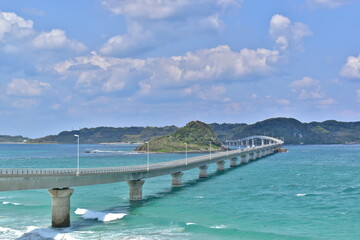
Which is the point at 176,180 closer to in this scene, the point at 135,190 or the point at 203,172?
the point at 135,190

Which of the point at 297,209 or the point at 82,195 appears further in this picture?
the point at 82,195

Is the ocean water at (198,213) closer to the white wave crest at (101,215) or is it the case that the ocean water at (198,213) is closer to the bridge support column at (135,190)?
the white wave crest at (101,215)

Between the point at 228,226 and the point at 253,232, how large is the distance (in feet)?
14.3

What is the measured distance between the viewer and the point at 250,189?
99.2m

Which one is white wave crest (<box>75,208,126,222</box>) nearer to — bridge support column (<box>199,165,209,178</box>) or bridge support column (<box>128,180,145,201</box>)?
bridge support column (<box>128,180,145,201</box>)

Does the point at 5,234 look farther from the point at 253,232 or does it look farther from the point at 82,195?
the point at 82,195

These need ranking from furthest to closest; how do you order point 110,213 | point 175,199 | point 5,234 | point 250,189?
point 250,189 < point 175,199 < point 110,213 < point 5,234

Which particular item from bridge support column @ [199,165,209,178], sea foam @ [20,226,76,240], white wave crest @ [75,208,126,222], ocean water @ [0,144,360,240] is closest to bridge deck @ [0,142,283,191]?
white wave crest @ [75,208,126,222]

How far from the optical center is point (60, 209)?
189ft

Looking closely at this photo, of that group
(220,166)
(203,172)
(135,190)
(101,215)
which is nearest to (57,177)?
(101,215)

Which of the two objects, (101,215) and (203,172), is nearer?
(101,215)

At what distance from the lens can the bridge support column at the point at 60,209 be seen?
5725 cm

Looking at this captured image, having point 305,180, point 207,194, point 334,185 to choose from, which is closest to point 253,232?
point 207,194

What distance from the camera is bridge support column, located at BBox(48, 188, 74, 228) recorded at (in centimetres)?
5725
